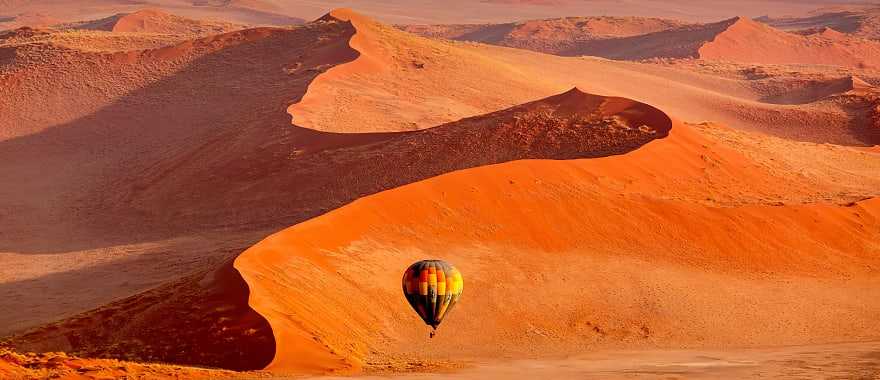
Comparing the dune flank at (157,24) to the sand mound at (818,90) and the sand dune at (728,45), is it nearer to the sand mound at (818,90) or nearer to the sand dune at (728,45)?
the sand dune at (728,45)

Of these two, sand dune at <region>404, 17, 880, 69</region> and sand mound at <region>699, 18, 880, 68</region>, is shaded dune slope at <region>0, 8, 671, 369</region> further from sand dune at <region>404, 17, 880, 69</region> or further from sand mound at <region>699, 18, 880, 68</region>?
sand mound at <region>699, 18, 880, 68</region>

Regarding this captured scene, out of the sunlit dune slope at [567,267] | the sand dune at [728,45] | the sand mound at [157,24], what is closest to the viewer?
the sunlit dune slope at [567,267]

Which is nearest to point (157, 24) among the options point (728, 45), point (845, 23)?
point (728, 45)

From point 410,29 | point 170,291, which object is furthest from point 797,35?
point 170,291

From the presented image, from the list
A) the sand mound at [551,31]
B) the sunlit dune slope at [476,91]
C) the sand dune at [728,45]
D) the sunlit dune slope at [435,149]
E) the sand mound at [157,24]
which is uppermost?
the sunlit dune slope at [435,149]

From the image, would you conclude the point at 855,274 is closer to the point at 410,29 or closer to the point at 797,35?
the point at 797,35

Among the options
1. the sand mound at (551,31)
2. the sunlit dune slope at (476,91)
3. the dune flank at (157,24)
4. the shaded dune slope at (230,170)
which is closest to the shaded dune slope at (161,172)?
the shaded dune slope at (230,170)

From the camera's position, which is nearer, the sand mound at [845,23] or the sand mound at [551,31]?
the sand mound at [551,31]

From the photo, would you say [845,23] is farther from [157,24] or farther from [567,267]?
[567,267]
